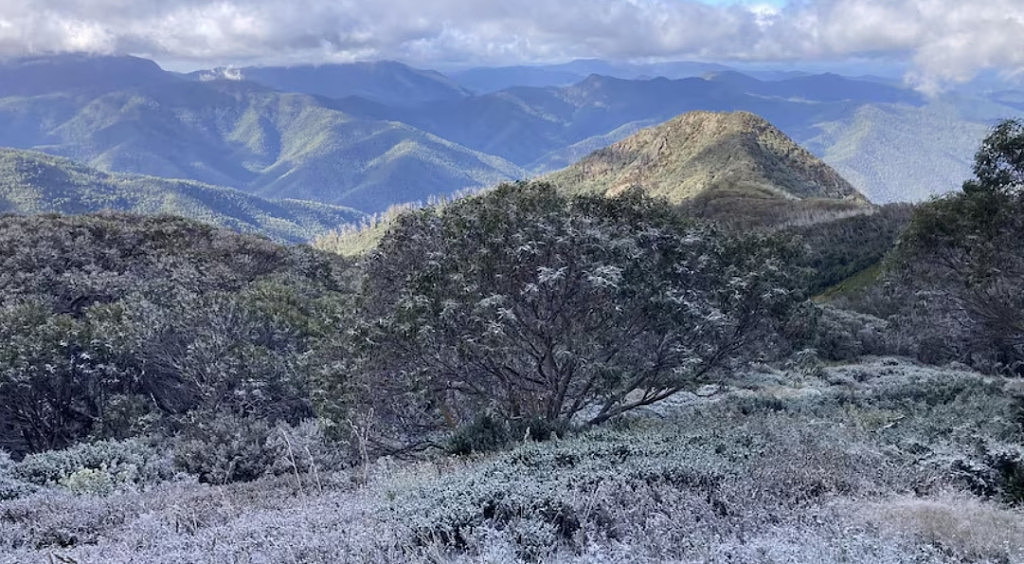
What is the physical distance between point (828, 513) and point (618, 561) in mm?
1814

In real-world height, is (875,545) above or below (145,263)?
above

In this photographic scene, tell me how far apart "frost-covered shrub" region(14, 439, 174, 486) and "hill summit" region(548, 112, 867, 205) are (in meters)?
80.1

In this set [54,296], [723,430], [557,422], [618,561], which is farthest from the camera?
[54,296]

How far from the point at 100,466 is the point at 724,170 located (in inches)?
4184

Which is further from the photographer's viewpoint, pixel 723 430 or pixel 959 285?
pixel 959 285

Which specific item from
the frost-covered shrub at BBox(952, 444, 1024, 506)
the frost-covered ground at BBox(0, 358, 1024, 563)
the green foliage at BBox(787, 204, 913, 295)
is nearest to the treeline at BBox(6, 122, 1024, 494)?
the frost-covered ground at BBox(0, 358, 1024, 563)

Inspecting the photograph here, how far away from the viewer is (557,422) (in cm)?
895

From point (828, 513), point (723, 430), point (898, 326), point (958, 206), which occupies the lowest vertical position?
point (898, 326)

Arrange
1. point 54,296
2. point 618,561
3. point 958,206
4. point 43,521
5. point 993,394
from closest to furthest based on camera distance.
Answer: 1. point 618,561
2. point 43,521
3. point 993,394
4. point 958,206
5. point 54,296

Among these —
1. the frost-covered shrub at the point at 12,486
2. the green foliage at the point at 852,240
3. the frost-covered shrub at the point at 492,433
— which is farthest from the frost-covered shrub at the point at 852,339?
the frost-covered shrub at the point at 12,486

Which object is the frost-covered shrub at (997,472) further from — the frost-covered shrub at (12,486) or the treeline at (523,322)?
the frost-covered shrub at (12,486)

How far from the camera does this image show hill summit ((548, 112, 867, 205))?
100188 mm

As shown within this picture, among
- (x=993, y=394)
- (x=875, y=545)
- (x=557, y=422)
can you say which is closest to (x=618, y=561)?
(x=875, y=545)

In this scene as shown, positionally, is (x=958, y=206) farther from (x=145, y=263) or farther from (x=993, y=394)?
(x=145, y=263)
